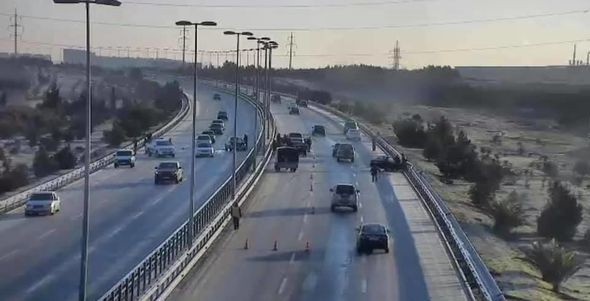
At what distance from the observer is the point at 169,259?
28562mm

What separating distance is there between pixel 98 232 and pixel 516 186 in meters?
38.6

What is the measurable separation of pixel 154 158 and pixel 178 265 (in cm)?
4810

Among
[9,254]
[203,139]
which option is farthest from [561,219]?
[203,139]

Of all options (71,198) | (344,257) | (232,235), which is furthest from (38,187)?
(344,257)

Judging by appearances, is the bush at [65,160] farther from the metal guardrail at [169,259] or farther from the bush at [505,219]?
the bush at [505,219]

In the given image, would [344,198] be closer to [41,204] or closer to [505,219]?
[505,219]

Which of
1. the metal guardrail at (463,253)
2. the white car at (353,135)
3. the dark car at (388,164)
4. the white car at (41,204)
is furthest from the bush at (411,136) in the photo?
the white car at (41,204)

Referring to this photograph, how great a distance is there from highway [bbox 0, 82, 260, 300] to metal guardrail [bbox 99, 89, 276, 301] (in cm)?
141

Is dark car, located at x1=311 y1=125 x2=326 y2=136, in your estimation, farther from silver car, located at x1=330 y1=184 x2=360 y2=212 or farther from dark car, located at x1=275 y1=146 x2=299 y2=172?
silver car, located at x1=330 y1=184 x2=360 y2=212

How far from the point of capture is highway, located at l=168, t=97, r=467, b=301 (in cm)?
2714

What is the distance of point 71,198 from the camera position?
161 feet

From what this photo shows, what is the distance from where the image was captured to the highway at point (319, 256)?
1069 inches

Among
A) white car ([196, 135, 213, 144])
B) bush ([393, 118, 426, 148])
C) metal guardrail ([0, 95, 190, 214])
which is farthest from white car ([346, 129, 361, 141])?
metal guardrail ([0, 95, 190, 214])

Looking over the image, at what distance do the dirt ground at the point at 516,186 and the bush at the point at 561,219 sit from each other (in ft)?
1.83
